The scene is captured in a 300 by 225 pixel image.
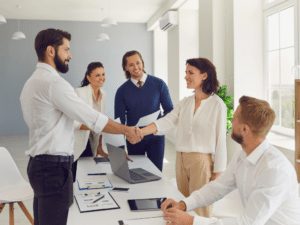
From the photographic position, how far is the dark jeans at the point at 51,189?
1601mm

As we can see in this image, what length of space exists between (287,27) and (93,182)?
351cm

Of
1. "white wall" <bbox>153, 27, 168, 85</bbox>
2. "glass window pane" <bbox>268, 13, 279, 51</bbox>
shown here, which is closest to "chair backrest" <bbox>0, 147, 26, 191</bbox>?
"glass window pane" <bbox>268, 13, 279, 51</bbox>

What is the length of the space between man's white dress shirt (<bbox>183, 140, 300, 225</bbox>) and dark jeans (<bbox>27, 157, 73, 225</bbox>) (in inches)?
28.3

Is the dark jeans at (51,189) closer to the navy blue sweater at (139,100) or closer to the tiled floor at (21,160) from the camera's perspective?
the navy blue sweater at (139,100)

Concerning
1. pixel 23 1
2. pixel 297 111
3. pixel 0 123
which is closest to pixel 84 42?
pixel 23 1

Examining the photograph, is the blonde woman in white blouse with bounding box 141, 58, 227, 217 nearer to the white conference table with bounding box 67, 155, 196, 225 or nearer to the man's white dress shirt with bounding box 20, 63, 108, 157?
the white conference table with bounding box 67, 155, 196, 225

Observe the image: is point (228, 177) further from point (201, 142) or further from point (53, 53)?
point (53, 53)

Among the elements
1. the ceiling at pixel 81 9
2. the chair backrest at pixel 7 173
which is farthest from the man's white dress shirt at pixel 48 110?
the ceiling at pixel 81 9

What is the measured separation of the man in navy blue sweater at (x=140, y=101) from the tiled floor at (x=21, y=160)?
1510mm

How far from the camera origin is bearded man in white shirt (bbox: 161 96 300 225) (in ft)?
4.06

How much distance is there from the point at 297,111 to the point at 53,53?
2.32 meters

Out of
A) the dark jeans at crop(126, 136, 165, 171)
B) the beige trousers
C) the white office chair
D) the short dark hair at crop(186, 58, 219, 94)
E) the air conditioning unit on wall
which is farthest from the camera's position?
the air conditioning unit on wall

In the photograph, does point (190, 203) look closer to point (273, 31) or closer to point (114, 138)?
point (114, 138)

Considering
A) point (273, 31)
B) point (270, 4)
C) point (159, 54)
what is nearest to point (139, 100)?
point (273, 31)
